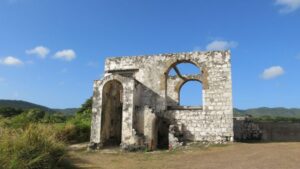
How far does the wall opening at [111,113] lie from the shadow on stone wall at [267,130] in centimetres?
723

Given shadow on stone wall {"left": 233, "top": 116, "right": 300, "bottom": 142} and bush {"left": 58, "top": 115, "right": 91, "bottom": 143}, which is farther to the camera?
shadow on stone wall {"left": 233, "top": 116, "right": 300, "bottom": 142}

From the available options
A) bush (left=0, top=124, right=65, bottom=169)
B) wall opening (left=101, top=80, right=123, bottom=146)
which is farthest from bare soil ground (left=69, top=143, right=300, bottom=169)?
wall opening (left=101, top=80, right=123, bottom=146)

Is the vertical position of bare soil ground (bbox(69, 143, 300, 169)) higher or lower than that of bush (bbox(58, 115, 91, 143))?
lower

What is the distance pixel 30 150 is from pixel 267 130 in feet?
54.3

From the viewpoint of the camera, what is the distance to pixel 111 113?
1670 cm

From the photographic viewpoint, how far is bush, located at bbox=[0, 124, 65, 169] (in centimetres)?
638

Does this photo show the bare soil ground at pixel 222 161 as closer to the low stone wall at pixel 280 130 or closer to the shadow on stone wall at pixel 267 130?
the shadow on stone wall at pixel 267 130

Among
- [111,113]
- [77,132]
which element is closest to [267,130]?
[111,113]

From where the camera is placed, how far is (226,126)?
14.5 meters

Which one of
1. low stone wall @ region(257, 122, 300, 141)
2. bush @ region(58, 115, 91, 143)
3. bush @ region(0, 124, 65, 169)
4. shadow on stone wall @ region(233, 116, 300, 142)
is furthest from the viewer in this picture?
low stone wall @ region(257, 122, 300, 141)

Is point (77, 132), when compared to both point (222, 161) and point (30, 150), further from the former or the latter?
point (30, 150)

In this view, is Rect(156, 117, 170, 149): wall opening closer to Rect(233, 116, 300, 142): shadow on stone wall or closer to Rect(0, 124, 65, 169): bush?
Rect(233, 116, 300, 142): shadow on stone wall

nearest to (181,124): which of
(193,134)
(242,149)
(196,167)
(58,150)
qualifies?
(193,134)

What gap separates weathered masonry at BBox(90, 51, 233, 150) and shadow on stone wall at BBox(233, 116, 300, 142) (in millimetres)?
3960
